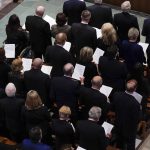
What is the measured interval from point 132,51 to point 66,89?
68.0 inches

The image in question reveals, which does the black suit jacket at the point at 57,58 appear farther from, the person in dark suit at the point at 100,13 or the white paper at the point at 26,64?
the person in dark suit at the point at 100,13

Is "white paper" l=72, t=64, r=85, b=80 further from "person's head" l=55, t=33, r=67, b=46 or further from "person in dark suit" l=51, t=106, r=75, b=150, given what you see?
"person in dark suit" l=51, t=106, r=75, b=150

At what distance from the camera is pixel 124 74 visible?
8281 mm

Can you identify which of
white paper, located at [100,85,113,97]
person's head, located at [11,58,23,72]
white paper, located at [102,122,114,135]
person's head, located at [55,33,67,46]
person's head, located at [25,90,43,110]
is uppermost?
person's head, located at [55,33,67,46]

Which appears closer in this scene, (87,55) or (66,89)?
(66,89)

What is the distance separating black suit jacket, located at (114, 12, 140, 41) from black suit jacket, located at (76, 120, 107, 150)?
3216 mm

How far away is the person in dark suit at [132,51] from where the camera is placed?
345 inches

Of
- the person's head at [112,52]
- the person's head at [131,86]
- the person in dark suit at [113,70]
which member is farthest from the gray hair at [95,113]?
the person's head at [112,52]

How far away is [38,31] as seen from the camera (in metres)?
9.73

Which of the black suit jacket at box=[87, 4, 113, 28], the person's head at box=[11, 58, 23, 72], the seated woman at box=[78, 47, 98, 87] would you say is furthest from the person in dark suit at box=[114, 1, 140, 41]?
the person's head at box=[11, 58, 23, 72]

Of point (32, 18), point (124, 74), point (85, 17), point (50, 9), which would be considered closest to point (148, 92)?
point (124, 74)

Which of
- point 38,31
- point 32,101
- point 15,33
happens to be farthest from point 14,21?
point 32,101

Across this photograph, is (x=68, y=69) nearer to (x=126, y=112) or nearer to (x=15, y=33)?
(x=126, y=112)

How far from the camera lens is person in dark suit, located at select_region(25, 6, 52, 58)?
31.5 ft
